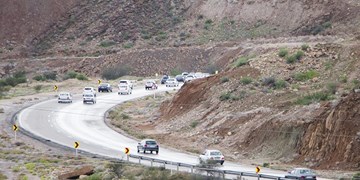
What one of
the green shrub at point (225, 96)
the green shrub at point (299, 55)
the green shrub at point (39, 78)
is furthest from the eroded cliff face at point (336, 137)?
the green shrub at point (39, 78)

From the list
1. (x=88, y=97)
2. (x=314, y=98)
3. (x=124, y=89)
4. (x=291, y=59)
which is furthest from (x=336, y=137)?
(x=124, y=89)

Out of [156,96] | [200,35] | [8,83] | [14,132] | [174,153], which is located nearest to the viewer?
[174,153]

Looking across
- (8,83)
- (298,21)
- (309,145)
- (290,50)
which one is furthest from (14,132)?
(298,21)

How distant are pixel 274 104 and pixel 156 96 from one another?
106 feet

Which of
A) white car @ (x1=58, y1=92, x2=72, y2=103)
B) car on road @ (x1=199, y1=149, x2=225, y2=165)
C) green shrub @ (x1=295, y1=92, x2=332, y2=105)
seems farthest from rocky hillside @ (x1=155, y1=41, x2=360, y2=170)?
white car @ (x1=58, y1=92, x2=72, y2=103)

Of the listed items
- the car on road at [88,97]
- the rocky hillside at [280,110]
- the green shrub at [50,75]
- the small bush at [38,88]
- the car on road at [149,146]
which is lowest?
the car on road at [149,146]

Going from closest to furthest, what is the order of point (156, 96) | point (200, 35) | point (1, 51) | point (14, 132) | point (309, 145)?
1. point (309, 145)
2. point (14, 132)
3. point (156, 96)
4. point (200, 35)
5. point (1, 51)

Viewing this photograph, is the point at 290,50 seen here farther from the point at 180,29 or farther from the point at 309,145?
the point at 180,29

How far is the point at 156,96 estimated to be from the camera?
8694cm

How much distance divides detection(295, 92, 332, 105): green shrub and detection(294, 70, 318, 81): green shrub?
6.37 metres

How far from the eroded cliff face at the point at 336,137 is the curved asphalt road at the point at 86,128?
2556mm

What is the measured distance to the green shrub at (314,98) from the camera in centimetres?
5194

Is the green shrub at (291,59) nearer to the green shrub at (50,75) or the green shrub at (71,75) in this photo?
the green shrub at (71,75)

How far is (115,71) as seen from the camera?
367 feet
